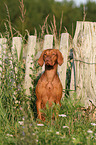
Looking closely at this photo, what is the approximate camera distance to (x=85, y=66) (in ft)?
14.6

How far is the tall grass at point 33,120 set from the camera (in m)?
2.58

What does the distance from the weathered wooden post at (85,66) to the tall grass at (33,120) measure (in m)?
0.32

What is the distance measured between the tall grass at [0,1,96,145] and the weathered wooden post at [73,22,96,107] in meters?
0.32

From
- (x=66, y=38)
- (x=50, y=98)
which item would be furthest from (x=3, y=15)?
(x=50, y=98)

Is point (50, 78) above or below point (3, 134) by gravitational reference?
above

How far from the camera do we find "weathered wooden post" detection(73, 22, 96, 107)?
4.45 m

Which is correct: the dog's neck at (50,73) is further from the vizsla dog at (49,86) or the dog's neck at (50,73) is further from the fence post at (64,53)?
the fence post at (64,53)

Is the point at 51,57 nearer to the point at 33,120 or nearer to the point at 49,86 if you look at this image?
the point at 49,86

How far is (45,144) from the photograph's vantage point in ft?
8.73

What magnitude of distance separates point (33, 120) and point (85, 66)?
5.59ft

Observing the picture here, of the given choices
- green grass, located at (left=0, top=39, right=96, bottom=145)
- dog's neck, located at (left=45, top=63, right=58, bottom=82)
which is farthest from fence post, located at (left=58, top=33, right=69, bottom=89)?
dog's neck, located at (left=45, top=63, right=58, bottom=82)

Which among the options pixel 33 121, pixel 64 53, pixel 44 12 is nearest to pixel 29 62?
pixel 64 53

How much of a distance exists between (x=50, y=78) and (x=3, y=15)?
8.23ft

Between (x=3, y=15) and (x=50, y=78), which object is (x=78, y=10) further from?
(x=50, y=78)
